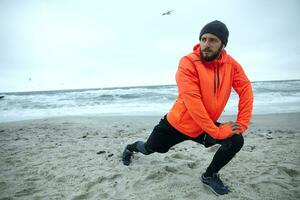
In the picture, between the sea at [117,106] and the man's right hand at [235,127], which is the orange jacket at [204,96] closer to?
the man's right hand at [235,127]

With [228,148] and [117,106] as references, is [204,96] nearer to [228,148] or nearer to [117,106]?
[228,148]

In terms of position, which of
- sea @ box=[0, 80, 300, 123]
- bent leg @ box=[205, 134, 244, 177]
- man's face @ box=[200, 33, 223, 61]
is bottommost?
sea @ box=[0, 80, 300, 123]

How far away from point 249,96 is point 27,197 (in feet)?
10.3

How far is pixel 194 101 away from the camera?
8.84ft

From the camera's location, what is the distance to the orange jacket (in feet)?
8.82

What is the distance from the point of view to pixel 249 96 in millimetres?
3021

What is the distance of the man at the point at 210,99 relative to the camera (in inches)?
107

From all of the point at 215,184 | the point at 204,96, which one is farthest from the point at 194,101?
the point at 215,184

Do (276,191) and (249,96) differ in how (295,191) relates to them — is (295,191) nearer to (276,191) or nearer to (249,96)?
(276,191)

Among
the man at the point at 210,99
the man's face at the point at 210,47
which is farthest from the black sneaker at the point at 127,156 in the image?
the man's face at the point at 210,47

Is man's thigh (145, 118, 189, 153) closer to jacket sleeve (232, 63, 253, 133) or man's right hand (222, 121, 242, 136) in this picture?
man's right hand (222, 121, 242, 136)

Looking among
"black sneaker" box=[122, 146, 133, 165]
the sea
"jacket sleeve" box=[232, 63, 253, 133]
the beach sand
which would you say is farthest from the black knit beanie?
the sea

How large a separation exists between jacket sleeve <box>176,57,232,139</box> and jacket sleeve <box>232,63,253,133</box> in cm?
34

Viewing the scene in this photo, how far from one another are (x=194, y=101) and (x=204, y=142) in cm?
68
